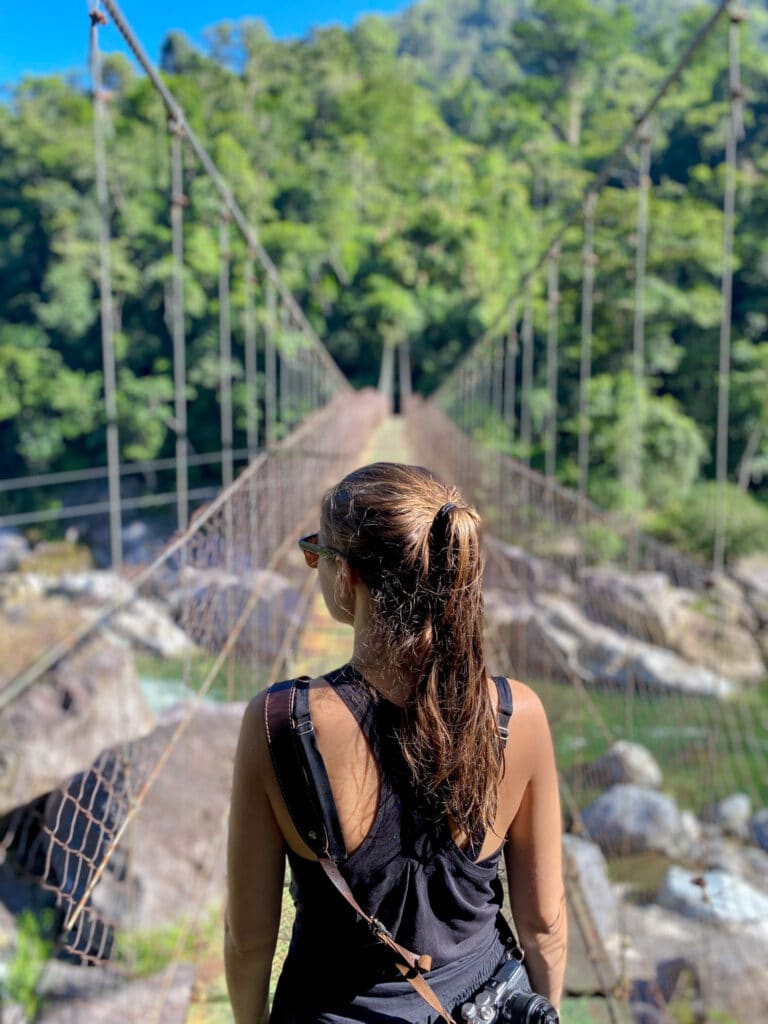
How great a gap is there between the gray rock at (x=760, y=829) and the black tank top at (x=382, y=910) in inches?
252

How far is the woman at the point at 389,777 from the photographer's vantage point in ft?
2.13

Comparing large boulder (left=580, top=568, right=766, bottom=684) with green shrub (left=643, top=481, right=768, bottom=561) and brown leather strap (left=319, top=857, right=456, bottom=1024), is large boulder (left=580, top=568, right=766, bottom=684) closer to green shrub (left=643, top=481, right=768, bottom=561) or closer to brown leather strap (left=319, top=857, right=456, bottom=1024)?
green shrub (left=643, top=481, right=768, bottom=561)

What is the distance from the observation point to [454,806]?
0.66 metres

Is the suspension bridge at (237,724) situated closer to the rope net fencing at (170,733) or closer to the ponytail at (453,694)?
the rope net fencing at (170,733)

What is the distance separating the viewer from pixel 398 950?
0.63 m

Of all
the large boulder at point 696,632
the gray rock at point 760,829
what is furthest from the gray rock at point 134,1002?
the large boulder at point 696,632

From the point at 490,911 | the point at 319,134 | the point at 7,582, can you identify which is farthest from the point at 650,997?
the point at 319,134

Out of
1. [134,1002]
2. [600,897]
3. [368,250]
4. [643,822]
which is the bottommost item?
[643,822]

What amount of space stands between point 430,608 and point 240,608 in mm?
1483

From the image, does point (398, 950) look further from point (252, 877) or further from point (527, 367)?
point (527, 367)

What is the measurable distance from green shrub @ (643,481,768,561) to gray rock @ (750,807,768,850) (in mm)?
6290

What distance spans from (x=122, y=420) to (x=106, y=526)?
1.79 m

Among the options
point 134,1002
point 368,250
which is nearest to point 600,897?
point 134,1002

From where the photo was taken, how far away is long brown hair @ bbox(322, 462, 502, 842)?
0.65 meters
